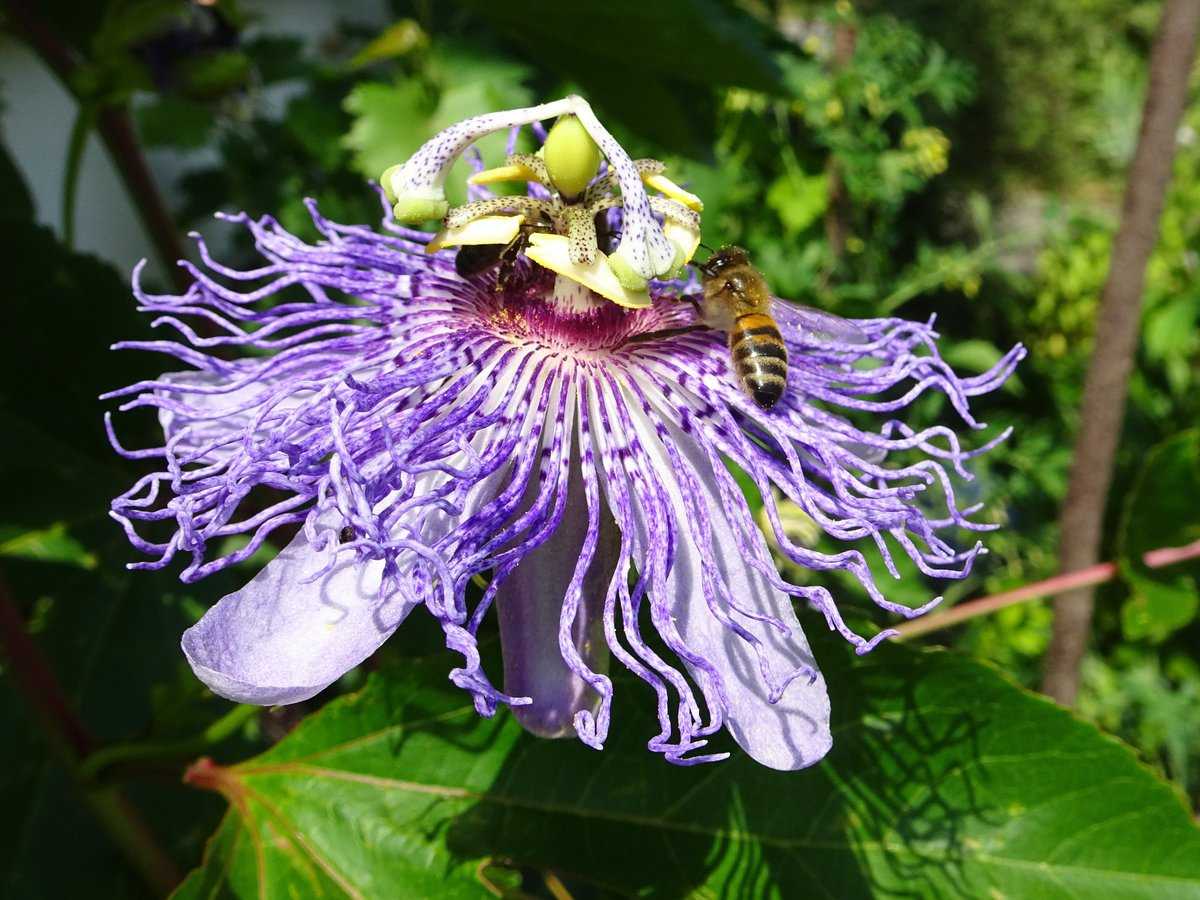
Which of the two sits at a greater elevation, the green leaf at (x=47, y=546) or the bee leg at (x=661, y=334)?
the bee leg at (x=661, y=334)

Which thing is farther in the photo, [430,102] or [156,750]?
[430,102]

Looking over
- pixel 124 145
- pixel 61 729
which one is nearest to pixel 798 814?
pixel 61 729

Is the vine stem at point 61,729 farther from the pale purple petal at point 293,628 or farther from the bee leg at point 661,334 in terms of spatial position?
the bee leg at point 661,334

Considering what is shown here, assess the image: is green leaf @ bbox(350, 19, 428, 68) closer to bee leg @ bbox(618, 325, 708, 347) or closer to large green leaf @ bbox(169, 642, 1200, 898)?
bee leg @ bbox(618, 325, 708, 347)

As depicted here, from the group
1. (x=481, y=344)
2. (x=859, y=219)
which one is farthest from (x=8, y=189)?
(x=859, y=219)

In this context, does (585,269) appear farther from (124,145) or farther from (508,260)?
(124,145)

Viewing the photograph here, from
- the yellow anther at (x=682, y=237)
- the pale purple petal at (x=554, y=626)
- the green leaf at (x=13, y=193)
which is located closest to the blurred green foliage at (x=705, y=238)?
the green leaf at (x=13, y=193)

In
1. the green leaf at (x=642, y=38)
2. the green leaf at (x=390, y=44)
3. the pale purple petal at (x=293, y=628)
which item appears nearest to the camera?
the pale purple petal at (x=293, y=628)

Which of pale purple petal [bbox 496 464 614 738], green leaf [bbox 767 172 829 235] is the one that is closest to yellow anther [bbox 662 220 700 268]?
pale purple petal [bbox 496 464 614 738]
